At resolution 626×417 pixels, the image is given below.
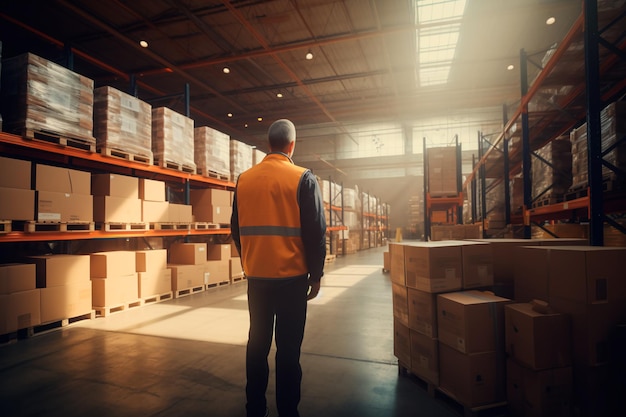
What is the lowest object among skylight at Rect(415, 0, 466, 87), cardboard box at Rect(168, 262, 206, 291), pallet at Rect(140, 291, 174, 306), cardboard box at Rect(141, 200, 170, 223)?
pallet at Rect(140, 291, 174, 306)

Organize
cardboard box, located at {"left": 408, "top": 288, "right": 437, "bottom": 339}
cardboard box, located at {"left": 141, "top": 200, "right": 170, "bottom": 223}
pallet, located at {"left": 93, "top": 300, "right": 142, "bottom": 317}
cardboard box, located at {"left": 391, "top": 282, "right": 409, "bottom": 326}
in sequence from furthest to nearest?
cardboard box, located at {"left": 141, "top": 200, "right": 170, "bottom": 223}, pallet, located at {"left": 93, "top": 300, "right": 142, "bottom": 317}, cardboard box, located at {"left": 391, "top": 282, "right": 409, "bottom": 326}, cardboard box, located at {"left": 408, "top": 288, "right": 437, "bottom": 339}

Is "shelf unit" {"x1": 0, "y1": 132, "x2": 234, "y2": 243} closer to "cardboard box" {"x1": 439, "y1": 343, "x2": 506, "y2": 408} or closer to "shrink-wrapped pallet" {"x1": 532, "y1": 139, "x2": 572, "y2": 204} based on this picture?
"cardboard box" {"x1": 439, "y1": 343, "x2": 506, "y2": 408}

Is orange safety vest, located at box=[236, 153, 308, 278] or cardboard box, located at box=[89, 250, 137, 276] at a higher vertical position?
orange safety vest, located at box=[236, 153, 308, 278]

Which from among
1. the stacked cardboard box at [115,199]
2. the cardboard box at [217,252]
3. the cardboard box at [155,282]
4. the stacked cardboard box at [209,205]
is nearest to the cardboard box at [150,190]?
the stacked cardboard box at [115,199]

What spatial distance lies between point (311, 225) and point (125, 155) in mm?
4684

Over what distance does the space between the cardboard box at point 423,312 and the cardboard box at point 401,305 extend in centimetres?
6

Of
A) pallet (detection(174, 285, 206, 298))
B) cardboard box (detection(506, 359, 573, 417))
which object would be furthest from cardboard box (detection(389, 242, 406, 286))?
pallet (detection(174, 285, 206, 298))

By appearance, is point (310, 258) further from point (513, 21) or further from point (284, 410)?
point (513, 21)

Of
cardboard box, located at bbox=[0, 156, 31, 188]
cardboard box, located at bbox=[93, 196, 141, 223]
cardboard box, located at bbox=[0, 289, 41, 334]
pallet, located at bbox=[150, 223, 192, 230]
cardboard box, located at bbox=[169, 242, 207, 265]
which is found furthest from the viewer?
cardboard box, located at bbox=[169, 242, 207, 265]

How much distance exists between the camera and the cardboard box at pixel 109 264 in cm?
503

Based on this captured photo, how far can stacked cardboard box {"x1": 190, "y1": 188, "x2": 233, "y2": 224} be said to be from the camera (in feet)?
24.5

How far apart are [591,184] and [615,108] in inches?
43.2

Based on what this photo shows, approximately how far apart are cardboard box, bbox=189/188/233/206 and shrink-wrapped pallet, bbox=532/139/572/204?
20.6 ft

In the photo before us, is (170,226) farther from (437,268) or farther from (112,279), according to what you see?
(437,268)
